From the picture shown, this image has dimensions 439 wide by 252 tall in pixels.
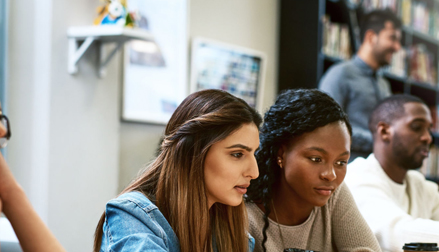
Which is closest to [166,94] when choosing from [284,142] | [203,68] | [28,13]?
[203,68]

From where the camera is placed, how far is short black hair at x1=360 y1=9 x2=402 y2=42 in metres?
3.92

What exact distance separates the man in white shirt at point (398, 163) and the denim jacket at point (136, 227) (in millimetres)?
990

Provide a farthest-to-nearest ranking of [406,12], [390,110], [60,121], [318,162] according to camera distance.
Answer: [406,12], [60,121], [390,110], [318,162]

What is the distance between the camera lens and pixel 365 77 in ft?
12.0

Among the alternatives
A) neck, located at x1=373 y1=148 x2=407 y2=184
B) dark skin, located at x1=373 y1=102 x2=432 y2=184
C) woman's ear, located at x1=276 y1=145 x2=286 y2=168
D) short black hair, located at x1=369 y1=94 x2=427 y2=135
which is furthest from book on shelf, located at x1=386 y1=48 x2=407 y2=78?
woman's ear, located at x1=276 y1=145 x2=286 y2=168

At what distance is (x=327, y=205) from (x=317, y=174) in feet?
0.76

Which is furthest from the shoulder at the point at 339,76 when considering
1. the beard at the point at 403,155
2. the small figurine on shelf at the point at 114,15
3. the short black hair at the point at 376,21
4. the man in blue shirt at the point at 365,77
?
the small figurine on shelf at the point at 114,15

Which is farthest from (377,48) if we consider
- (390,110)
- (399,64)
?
(390,110)

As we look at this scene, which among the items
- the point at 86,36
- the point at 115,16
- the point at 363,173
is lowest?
the point at 363,173

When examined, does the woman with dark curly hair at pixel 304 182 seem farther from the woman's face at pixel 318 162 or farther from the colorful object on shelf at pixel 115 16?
the colorful object on shelf at pixel 115 16

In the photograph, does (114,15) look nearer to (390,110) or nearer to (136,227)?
(390,110)

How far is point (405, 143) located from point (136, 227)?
5.00 feet

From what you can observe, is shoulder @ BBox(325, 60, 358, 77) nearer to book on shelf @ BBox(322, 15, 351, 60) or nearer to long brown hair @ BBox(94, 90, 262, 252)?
book on shelf @ BBox(322, 15, 351, 60)

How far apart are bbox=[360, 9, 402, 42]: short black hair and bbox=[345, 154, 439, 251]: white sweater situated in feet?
6.00
